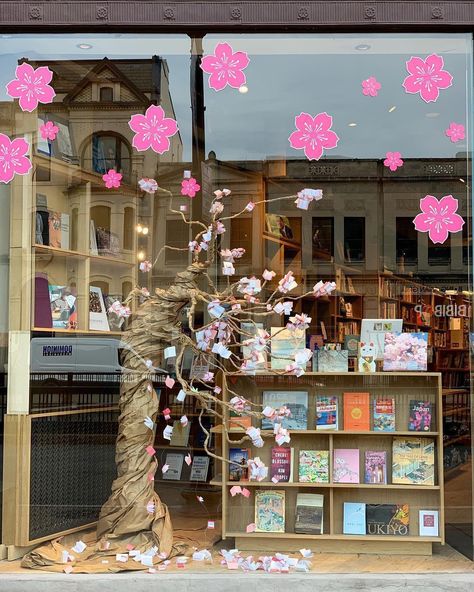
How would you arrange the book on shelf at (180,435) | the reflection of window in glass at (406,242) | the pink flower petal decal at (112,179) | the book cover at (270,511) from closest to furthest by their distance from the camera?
the book cover at (270,511)
the pink flower petal decal at (112,179)
the book on shelf at (180,435)
the reflection of window in glass at (406,242)

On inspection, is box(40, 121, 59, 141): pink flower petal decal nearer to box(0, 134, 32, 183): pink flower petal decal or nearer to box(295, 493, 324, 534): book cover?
box(0, 134, 32, 183): pink flower petal decal

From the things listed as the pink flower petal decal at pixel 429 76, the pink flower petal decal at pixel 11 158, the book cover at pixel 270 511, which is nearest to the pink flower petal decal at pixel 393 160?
the pink flower petal decal at pixel 429 76

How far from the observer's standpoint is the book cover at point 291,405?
5023mm

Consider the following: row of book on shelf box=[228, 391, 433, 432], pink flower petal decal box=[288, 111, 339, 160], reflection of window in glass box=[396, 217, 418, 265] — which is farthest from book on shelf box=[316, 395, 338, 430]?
pink flower petal decal box=[288, 111, 339, 160]

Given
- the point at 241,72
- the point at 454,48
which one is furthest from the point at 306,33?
the point at 454,48

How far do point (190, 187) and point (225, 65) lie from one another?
100cm

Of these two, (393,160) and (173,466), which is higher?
(393,160)

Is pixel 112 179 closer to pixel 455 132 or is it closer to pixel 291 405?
pixel 291 405

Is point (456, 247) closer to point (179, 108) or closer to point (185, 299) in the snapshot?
point (185, 299)

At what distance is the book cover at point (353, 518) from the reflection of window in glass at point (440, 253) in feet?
5.46

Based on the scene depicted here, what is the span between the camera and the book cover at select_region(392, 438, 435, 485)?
4930 millimetres

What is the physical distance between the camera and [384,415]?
501 cm

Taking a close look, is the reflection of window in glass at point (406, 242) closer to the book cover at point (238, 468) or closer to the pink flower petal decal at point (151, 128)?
the pink flower petal decal at point (151, 128)

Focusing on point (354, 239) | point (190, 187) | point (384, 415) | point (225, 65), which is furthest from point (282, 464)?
point (354, 239)
